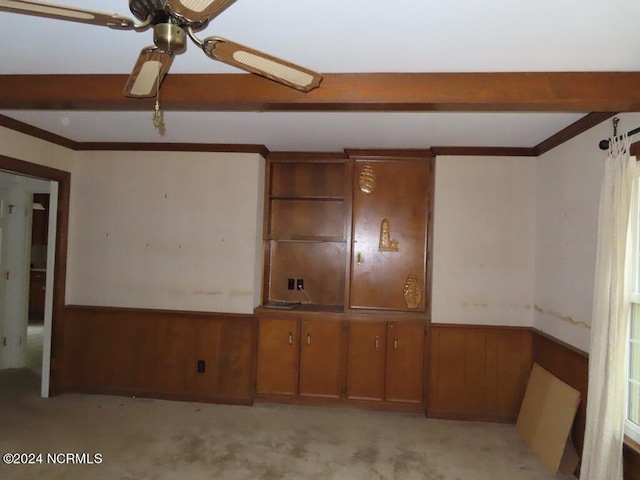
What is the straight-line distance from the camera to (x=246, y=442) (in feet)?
10.5

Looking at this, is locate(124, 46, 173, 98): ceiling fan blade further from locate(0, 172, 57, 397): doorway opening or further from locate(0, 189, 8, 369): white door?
locate(0, 189, 8, 369): white door

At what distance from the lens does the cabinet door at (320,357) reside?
393 centimetres

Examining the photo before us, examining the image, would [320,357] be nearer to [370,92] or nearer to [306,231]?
[306,231]

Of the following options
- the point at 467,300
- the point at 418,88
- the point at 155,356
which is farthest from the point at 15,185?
the point at 467,300

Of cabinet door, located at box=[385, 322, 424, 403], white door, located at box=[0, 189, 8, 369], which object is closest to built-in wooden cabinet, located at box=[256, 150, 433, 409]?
cabinet door, located at box=[385, 322, 424, 403]

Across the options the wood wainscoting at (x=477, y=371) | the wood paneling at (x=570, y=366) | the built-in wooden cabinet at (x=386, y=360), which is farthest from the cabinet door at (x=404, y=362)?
the wood paneling at (x=570, y=366)

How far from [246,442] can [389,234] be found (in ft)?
7.14

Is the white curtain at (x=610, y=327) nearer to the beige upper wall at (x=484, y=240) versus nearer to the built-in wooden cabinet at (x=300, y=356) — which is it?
the beige upper wall at (x=484, y=240)

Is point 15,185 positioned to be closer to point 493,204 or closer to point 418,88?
point 418,88

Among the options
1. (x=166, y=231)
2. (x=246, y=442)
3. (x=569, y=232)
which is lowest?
(x=246, y=442)

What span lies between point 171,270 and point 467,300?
9.17 feet

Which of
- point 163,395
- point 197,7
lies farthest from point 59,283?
point 197,7

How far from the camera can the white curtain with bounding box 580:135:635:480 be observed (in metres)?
2.23

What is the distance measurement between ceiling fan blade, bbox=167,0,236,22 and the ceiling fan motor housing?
0.23 feet
